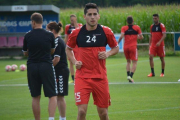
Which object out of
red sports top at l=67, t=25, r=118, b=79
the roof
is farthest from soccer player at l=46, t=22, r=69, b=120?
the roof

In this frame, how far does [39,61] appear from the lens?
850cm

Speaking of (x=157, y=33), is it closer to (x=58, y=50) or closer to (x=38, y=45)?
(x=58, y=50)

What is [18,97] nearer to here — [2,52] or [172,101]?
[172,101]

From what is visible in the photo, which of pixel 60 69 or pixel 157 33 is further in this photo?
pixel 157 33

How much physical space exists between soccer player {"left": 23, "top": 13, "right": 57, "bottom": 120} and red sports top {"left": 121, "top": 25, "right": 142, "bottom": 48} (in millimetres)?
8487

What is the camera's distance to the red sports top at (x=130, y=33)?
1680cm

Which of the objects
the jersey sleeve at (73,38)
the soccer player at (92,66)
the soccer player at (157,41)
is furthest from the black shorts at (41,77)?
the soccer player at (157,41)

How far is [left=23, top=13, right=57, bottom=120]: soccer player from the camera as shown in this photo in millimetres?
8484

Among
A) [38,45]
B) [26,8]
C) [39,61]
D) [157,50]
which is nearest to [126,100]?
[39,61]

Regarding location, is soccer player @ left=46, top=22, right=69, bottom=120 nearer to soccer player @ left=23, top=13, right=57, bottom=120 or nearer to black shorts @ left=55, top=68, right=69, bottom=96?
black shorts @ left=55, top=68, right=69, bottom=96

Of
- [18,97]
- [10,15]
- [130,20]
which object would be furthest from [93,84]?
[10,15]

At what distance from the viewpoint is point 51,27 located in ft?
31.0

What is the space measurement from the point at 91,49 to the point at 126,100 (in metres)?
4.91

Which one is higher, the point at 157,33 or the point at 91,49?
the point at 91,49
